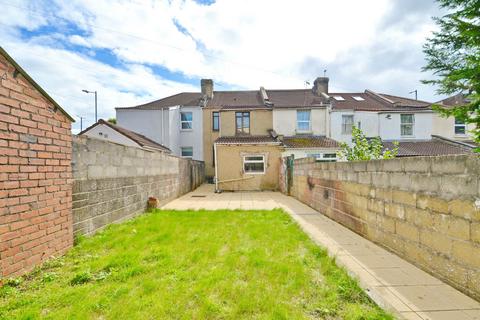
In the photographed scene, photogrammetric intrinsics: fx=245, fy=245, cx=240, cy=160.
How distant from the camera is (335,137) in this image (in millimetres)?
18609

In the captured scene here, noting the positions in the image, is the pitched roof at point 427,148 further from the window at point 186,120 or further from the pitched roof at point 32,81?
the pitched roof at point 32,81

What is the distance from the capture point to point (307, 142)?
1620 cm

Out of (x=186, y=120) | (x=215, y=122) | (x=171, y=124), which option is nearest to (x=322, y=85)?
(x=215, y=122)

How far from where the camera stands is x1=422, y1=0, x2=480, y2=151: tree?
5155mm

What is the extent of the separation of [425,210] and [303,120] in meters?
15.6

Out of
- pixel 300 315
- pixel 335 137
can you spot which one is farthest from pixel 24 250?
pixel 335 137

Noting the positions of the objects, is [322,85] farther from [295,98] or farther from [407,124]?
[407,124]

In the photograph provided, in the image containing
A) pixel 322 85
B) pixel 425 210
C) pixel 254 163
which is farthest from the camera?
Answer: pixel 322 85

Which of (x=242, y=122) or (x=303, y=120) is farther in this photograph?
(x=242, y=122)

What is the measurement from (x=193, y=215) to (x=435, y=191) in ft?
17.8

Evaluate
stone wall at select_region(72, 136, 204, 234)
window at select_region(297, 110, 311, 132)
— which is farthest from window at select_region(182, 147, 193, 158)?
stone wall at select_region(72, 136, 204, 234)

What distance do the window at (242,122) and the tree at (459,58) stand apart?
11.1 m

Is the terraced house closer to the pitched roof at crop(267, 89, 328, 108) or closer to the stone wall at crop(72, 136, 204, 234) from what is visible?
the pitched roof at crop(267, 89, 328, 108)

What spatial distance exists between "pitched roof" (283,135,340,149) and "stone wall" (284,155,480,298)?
10.1m
